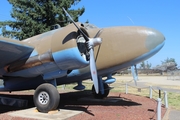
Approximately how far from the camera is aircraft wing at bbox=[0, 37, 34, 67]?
311 inches

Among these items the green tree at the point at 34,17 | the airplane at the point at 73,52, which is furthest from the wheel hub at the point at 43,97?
the green tree at the point at 34,17

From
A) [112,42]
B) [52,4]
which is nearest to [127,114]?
[112,42]

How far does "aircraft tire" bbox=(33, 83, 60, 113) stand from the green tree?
1539 cm

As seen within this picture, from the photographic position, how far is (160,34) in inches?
339

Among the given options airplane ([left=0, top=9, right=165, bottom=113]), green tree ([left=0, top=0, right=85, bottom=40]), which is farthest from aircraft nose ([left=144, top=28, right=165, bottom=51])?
green tree ([left=0, top=0, right=85, bottom=40])

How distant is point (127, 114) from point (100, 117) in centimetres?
115

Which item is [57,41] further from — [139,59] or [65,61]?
[139,59]

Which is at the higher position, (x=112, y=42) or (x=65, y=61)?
(x=112, y=42)

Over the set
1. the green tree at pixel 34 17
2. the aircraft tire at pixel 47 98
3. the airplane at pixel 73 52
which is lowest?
the aircraft tire at pixel 47 98

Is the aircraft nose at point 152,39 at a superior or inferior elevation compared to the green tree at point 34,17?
inferior

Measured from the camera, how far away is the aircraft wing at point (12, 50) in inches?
311

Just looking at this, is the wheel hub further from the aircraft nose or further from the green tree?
the green tree

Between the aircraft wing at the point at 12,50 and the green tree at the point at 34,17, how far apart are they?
572 inches

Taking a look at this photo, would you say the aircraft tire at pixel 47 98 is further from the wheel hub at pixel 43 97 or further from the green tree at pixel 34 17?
the green tree at pixel 34 17
